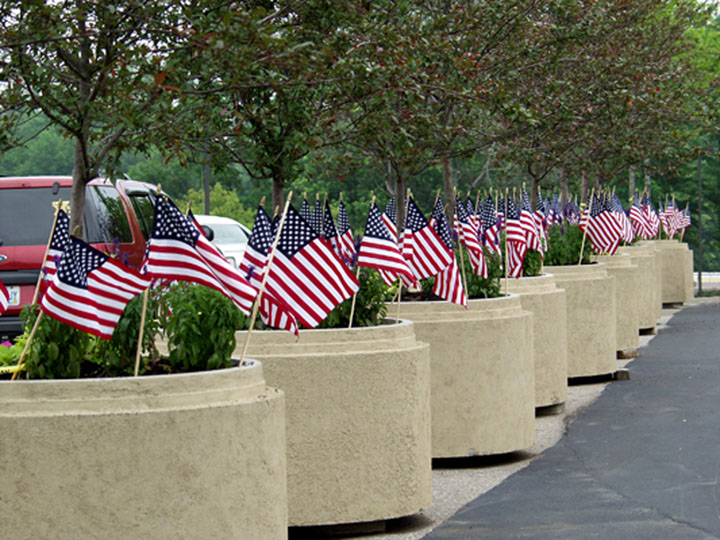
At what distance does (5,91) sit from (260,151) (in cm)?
249

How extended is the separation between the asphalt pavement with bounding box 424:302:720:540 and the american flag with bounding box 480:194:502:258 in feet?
6.02

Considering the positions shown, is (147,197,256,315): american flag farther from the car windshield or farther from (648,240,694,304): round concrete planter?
(648,240,694,304): round concrete planter

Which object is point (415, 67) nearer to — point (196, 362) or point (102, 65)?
point (102, 65)

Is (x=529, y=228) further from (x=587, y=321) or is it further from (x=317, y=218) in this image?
(x=317, y=218)

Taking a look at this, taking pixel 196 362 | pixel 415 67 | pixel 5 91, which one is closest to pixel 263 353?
pixel 196 362

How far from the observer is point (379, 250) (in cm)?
880

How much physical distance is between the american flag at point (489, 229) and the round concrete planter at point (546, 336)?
38cm

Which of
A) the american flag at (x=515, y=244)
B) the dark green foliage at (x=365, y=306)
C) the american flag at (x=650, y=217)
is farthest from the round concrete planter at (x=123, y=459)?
the american flag at (x=650, y=217)

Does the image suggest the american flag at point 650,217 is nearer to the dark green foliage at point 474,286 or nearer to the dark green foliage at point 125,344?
the dark green foliage at point 474,286

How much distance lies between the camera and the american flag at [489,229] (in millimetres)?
12927

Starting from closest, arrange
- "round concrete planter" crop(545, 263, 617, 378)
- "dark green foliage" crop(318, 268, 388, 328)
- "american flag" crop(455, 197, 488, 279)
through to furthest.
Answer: "dark green foliage" crop(318, 268, 388, 328) → "american flag" crop(455, 197, 488, 279) → "round concrete planter" crop(545, 263, 617, 378)

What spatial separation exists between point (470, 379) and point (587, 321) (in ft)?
18.3

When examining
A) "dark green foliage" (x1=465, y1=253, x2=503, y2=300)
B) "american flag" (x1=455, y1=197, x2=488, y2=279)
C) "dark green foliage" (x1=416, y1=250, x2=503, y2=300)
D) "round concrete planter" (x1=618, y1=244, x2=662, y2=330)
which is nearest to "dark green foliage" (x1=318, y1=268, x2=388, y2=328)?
"dark green foliage" (x1=416, y1=250, x2=503, y2=300)

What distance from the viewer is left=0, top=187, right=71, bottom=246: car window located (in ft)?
38.2
